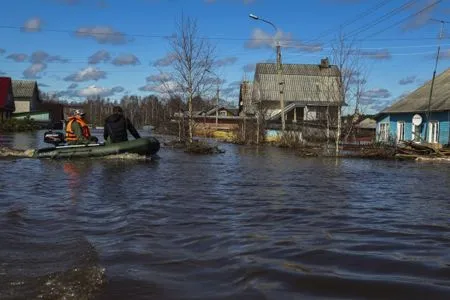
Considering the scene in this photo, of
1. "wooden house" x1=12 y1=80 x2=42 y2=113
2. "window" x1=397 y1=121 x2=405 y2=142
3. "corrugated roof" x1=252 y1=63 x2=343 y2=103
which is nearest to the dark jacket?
"window" x1=397 y1=121 x2=405 y2=142

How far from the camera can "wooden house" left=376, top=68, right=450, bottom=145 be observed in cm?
3095

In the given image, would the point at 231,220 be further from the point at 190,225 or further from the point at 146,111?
the point at 146,111

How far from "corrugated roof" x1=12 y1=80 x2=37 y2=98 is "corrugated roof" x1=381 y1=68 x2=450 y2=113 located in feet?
198

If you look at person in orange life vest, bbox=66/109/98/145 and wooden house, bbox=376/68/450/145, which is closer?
person in orange life vest, bbox=66/109/98/145

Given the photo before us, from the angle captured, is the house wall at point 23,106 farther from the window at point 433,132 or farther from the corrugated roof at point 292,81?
the window at point 433,132

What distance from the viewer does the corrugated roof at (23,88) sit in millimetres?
84312

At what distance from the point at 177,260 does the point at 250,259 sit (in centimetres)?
82

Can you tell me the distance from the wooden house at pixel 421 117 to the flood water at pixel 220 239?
55.8 ft

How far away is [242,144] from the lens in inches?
1639

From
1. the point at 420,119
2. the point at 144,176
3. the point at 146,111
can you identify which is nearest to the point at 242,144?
the point at 420,119

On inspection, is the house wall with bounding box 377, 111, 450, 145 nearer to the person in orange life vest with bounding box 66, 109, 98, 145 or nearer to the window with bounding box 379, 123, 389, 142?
the window with bounding box 379, 123, 389, 142

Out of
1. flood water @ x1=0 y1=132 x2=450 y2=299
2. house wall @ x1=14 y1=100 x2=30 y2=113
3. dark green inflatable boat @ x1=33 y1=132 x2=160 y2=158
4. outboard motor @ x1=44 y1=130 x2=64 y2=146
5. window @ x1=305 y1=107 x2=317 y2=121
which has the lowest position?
flood water @ x1=0 y1=132 x2=450 y2=299

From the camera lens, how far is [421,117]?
32594 mm

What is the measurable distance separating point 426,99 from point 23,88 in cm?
6590
